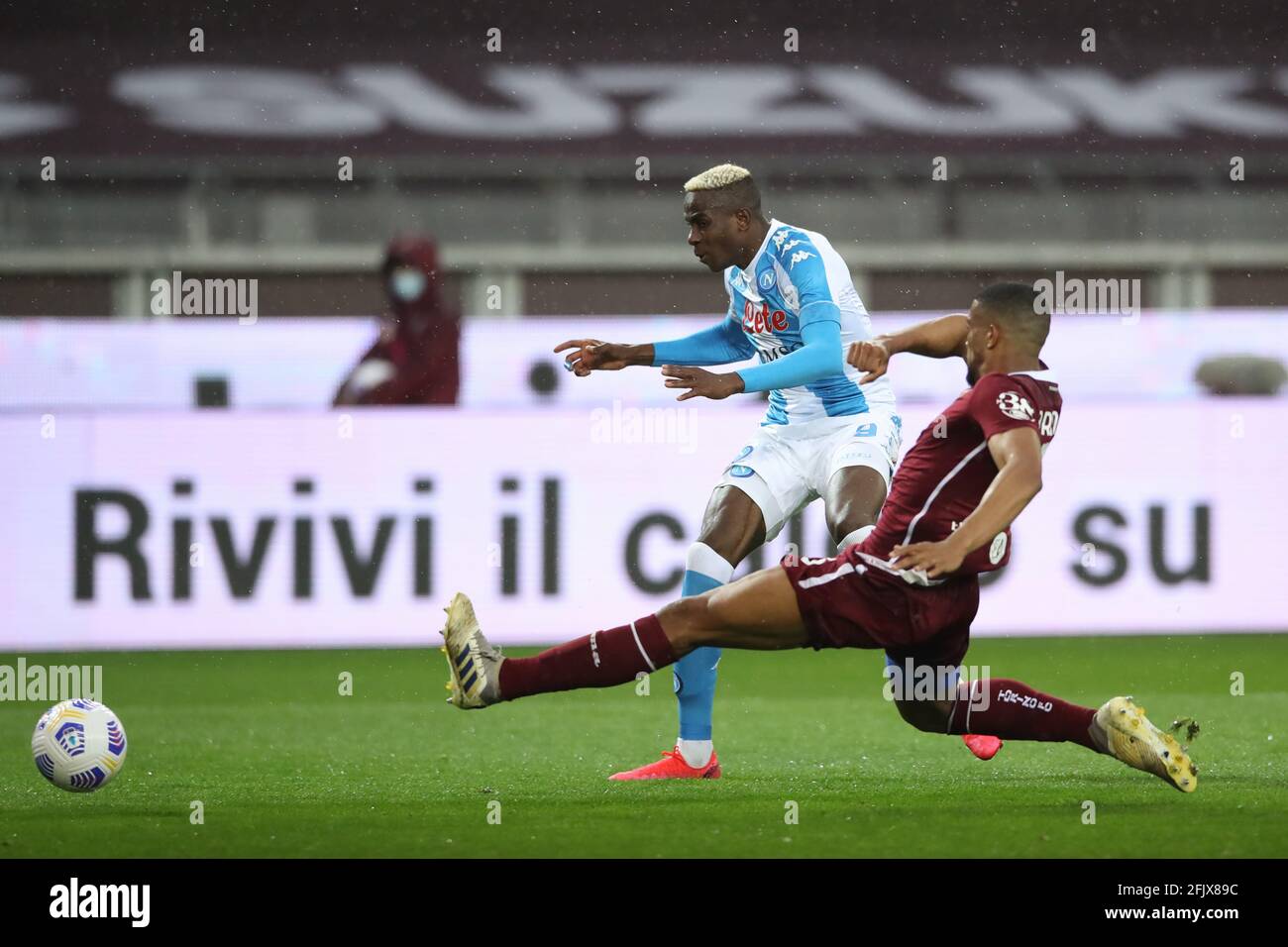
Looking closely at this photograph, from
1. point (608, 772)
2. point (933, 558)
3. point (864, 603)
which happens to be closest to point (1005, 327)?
point (933, 558)

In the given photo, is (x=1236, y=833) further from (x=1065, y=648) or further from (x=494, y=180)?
(x=494, y=180)

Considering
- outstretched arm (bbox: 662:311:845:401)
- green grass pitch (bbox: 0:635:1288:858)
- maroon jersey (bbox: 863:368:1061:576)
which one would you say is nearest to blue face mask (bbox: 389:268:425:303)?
green grass pitch (bbox: 0:635:1288:858)

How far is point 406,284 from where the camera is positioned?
11.7 m

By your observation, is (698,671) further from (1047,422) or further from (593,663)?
(1047,422)

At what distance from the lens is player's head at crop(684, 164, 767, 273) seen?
543cm

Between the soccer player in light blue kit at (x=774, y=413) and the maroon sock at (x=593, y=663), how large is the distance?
0.76 meters

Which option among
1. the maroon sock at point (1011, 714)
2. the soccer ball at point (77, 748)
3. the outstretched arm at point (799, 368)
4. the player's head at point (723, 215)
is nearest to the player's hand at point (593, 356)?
the player's head at point (723, 215)

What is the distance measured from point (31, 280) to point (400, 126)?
336 cm

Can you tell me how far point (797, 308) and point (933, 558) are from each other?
1357 mm

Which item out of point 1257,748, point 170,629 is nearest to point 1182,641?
point 1257,748

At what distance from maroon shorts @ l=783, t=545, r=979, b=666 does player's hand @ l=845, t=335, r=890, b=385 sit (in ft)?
1.68

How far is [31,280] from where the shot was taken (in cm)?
1449

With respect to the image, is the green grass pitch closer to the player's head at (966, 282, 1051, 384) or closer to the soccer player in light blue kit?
the soccer player in light blue kit

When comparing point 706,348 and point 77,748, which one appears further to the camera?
point 706,348
